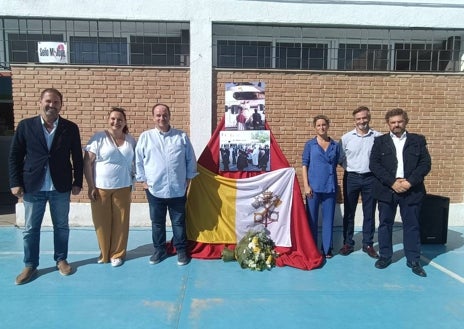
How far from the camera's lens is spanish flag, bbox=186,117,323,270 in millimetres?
A: 4781

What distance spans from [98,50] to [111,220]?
3.37m

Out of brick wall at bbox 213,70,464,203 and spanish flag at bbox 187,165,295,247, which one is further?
brick wall at bbox 213,70,464,203

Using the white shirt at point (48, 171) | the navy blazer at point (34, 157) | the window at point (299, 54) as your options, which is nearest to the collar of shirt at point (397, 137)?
the window at point (299, 54)

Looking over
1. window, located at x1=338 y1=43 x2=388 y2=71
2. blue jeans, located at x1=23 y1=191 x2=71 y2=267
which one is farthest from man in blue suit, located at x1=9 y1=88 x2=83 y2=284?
window, located at x1=338 y1=43 x2=388 y2=71

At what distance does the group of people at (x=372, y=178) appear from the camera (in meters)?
4.32

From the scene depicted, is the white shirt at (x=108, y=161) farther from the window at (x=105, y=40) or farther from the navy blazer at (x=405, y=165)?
the navy blazer at (x=405, y=165)

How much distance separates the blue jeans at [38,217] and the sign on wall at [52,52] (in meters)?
3.09

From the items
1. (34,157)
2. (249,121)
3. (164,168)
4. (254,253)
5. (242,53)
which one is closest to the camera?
(34,157)

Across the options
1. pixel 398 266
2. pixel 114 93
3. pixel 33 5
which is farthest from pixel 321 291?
pixel 33 5

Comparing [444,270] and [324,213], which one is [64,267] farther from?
[444,270]

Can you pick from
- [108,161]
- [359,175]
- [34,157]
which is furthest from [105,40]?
[359,175]

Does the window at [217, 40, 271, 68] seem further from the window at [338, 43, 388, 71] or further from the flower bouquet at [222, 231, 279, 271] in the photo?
the flower bouquet at [222, 231, 279, 271]

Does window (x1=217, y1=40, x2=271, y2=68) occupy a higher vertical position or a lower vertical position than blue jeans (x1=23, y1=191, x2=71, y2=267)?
higher

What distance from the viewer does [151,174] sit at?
4379 millimetres
